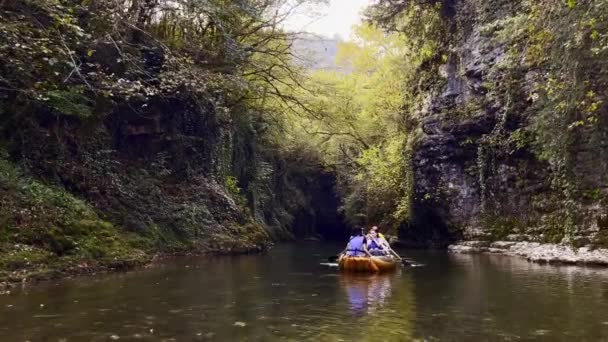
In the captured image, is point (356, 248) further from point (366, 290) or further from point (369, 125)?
point (369, 125)

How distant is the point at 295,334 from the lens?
809cm

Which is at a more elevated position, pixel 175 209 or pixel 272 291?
pixel 175 209

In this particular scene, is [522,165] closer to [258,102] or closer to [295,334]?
[258,102]

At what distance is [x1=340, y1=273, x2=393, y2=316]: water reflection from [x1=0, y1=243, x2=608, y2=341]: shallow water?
3 centimetres

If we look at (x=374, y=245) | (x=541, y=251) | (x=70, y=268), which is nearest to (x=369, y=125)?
(x=374, y=245)

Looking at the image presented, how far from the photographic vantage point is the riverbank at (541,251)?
16469mm

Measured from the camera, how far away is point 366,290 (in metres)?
12.9

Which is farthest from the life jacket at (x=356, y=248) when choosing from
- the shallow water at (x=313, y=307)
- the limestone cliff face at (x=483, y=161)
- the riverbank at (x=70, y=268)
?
the riverbank at (x=70, y=268)

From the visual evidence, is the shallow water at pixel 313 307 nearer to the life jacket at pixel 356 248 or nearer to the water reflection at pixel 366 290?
the water reflection at pixel 366 290

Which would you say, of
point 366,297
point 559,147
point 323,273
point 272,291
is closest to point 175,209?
point 323,273

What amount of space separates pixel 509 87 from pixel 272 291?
45.6 ft

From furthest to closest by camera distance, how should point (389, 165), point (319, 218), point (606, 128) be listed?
point (319, 218) → point (389, 165) → point (606, 128)

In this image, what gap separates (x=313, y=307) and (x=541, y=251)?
12.0 metres

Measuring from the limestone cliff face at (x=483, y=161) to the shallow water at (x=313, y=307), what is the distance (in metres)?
6.40
